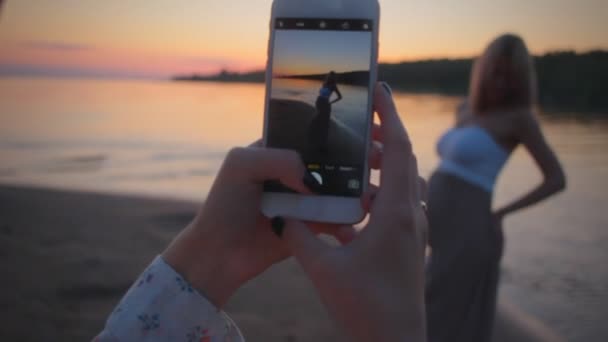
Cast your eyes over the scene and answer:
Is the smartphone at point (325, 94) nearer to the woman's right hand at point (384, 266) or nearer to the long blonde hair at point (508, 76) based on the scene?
the woman's right hand at point (384, 266)

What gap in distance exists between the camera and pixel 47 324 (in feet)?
10.7

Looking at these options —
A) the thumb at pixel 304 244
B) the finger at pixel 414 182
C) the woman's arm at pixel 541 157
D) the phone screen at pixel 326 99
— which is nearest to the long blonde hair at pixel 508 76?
the woman's arm at pixel 541 157

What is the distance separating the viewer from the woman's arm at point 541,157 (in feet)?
9.08

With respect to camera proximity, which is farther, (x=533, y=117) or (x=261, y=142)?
(x=533, y=117)

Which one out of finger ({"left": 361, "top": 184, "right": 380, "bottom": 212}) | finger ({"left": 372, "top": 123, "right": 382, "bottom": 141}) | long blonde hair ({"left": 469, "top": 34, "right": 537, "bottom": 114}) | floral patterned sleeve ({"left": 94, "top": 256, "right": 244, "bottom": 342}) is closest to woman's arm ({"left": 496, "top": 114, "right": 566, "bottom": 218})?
long blonde hair ({"left": 469, "top": 34, "right": 537, "bottom": 114})

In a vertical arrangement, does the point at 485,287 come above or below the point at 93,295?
above

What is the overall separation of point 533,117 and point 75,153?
1009 centimetres

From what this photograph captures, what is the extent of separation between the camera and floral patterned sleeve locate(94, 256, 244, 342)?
0.98 meters

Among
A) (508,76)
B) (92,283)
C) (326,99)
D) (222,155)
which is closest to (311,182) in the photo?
(326,99)

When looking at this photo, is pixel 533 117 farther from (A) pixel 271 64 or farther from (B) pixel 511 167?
(B) pixel 511 167

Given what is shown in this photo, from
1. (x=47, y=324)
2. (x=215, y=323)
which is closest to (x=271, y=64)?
(x=215, y=323)

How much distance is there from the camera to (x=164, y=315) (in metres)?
1.01

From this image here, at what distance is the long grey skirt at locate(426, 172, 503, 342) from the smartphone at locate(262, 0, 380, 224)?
5.65 feet

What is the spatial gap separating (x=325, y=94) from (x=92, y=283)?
3.41 metres
